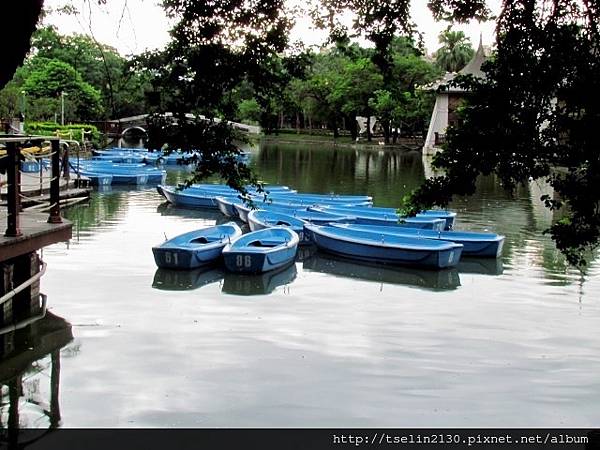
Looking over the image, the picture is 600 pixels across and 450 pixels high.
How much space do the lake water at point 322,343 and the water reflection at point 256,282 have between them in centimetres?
4

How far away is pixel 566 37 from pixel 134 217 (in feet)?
55.8

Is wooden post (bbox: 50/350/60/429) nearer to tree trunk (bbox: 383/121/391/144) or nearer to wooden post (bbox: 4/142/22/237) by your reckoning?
wooden post (bbox: 4/142/22/237)

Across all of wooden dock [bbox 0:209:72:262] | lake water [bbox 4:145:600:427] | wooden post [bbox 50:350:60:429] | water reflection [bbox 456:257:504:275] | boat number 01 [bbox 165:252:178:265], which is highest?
wooden dock [bbox 0:209:72:262]

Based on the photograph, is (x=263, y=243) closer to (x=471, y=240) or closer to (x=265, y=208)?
(x=471, y=240)

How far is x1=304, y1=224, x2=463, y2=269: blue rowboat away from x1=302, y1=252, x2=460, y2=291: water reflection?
0.53ft

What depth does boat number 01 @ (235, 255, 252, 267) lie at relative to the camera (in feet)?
44.1

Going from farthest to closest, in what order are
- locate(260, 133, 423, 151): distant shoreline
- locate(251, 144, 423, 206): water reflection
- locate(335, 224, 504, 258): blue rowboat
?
locate(260, 133, 423, 151): distant shoreline → locate(251, 144, 423, 206): water reflection → locate(335, 224, 504, 258): blue rowboat

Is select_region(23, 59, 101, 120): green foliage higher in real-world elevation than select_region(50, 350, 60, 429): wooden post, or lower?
higher

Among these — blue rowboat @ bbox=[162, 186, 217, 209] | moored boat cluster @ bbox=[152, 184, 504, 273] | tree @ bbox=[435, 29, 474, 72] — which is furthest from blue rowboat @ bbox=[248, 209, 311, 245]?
tree @ bbox=[435, 29, 474, 72]

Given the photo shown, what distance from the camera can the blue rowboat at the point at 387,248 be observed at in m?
14.4

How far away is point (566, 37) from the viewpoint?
18.2 ft

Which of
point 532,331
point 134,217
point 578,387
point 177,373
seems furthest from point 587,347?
point 134,217

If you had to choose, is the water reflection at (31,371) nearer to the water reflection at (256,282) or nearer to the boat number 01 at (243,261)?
the water reflection at (256,282)

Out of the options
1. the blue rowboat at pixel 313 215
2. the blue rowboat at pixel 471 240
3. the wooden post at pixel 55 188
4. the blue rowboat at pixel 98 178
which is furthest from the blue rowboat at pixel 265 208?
the wooden post at pixel 55 188
